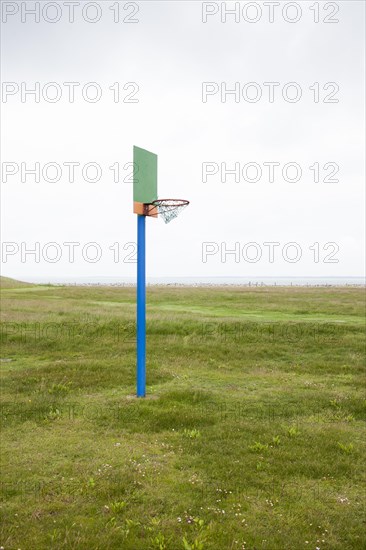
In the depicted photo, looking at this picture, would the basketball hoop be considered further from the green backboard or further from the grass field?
the grass field

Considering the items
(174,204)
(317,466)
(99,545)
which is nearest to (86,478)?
(99,545)

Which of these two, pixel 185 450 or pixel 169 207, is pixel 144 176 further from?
pixel 185 450

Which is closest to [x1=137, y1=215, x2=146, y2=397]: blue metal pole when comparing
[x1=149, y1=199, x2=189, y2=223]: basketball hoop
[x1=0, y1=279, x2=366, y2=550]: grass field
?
[x1=149, y1=199, x2=189, y2=223]: basketball hoop

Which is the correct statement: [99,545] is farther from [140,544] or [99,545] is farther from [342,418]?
[342,418]

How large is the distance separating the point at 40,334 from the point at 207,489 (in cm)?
2120

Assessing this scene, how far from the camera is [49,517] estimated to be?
7762 millimetres

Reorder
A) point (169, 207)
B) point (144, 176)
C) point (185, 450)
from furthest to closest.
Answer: point (169, 207) < point (144, 176) < point (185, 450)

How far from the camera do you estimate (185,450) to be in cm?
1101

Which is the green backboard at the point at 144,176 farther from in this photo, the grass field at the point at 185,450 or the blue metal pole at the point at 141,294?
the grass field at the point at 185,450

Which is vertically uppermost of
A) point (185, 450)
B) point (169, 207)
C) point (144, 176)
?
point (144, 176)

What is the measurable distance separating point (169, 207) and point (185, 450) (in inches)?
340

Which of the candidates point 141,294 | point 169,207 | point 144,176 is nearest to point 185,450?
point 141,294

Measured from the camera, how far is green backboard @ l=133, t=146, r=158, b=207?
51.5 ft

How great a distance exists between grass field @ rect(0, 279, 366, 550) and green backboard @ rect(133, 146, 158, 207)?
7.10 meters
